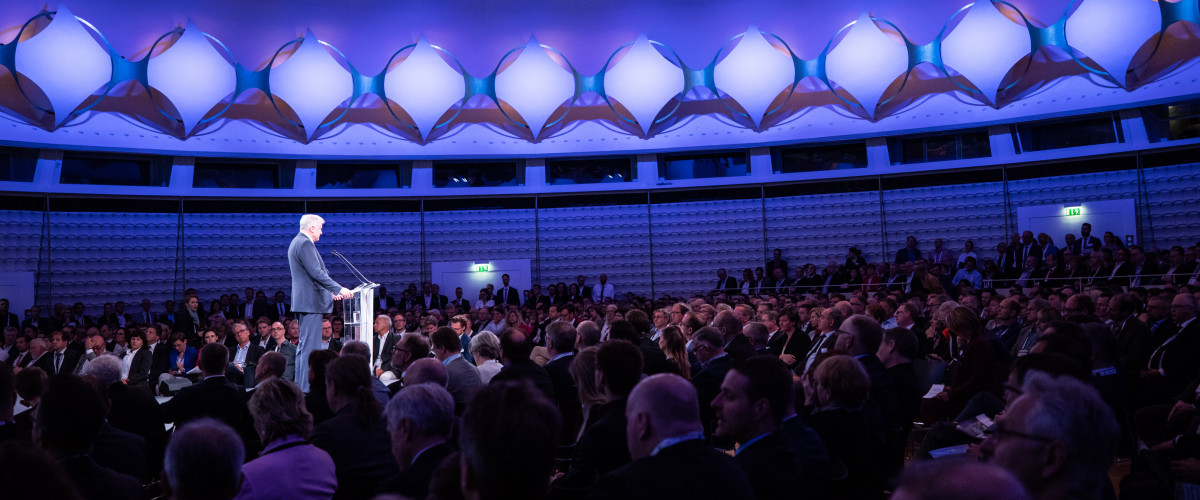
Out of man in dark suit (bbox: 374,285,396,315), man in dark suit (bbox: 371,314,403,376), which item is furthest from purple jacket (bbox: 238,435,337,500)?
man in dark suit (bbox: 374,285,396,315)

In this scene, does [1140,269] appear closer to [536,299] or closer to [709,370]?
[709,370]

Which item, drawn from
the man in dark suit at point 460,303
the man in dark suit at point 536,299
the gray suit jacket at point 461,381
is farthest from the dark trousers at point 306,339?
the man in dark suit at point 536,299

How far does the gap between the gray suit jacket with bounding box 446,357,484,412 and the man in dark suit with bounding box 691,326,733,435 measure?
5.59ft

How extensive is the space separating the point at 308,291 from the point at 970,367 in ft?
19.0

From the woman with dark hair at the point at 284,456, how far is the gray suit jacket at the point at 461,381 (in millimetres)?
2472

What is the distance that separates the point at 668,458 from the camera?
106 inches

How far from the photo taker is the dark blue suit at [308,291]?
7852 millimetres

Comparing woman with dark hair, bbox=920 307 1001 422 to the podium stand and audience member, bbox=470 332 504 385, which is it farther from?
the podium stand

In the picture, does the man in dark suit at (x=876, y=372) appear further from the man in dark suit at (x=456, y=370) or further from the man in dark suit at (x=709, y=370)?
the man in dark suit at (x=456, y=370)

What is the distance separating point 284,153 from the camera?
18.5m

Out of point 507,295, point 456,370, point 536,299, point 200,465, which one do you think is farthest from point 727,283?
point 200,465

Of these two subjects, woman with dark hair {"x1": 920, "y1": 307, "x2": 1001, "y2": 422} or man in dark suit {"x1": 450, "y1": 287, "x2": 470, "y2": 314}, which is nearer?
woman with dark hair {"x1": 920, "y1": 307, "x2": 1001, "y2": 422}

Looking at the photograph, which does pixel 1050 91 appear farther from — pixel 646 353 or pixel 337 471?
Answer: pixel 337 471

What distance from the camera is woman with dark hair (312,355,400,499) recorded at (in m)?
4.07
